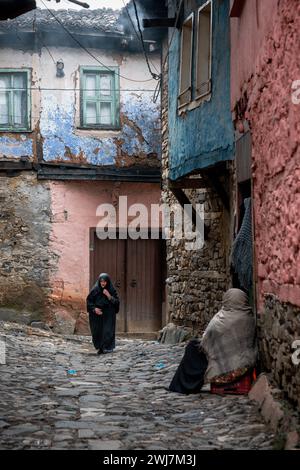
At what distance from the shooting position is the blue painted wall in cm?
989

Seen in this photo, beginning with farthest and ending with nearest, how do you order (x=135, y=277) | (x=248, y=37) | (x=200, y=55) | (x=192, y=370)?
(x=135, y=277)
(x=200, y=55)
(x=248, y=37)
(x=192, y=370)

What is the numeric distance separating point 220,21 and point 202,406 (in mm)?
5529

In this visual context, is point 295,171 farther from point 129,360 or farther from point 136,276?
point 136,276

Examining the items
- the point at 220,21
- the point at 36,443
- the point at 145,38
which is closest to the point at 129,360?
the point at 220,21

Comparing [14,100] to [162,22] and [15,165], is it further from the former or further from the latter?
[162,22]

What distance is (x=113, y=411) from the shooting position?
702 centimetres

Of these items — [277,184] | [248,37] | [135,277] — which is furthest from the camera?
[135,277]

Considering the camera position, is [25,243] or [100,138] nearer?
[25,243]

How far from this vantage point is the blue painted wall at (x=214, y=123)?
32.4 ft

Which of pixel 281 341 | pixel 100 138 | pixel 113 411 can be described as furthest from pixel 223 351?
pixel 100 138

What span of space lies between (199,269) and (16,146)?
585 cm

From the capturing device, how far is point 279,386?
664cm

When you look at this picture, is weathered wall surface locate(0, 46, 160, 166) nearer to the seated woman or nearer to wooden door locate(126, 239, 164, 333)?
wooden door locate(126, 239, 164, 333)

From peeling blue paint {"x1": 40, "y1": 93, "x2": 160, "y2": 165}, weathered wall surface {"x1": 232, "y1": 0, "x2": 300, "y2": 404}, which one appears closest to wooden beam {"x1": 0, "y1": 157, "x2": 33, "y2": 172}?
peeling blue paint {"x1": 40, "y1": 93, "x2": 160, "y2": 165}
